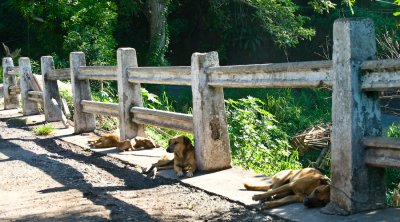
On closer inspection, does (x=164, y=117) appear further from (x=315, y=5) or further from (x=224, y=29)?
(x=224, y=29)

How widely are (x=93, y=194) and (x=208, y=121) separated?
1467 mm

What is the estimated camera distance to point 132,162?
830 centimetres

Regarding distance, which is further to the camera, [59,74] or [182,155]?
[59,74]

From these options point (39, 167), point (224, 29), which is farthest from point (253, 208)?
point (224, 29)

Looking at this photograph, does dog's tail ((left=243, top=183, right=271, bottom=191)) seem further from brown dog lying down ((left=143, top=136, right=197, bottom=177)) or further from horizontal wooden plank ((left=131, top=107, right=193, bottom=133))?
horizontal wooden plank ((left=131, top=107, right=193, bottom=133))

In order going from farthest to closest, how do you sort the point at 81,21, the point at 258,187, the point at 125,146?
1. the point at 81,21
2. the point at 125,146
3. the point at 258,187

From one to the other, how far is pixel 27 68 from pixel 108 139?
19.6 feet

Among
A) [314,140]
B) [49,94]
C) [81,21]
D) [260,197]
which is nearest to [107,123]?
[49,94]

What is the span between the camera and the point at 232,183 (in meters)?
6.67

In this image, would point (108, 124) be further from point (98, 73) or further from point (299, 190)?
point (299, 190)

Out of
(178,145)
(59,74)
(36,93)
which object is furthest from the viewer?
(36,93)

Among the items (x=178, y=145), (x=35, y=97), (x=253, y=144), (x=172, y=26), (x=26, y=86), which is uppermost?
(x=172, y=26)

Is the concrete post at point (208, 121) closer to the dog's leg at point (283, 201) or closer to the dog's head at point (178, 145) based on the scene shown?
the dog's head at point (178, 145)

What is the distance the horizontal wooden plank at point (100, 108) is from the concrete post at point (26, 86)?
4045mm
